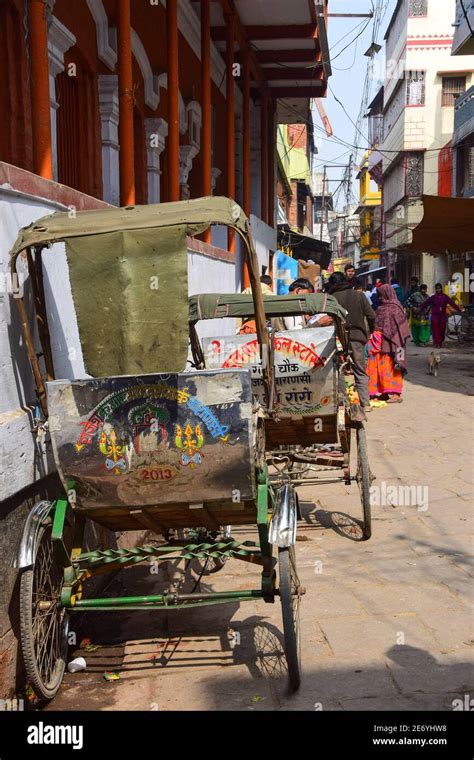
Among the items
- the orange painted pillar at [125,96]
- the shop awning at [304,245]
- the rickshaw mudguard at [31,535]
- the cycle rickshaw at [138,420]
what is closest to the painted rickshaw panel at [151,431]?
the cycle rickshaw at [138,420]

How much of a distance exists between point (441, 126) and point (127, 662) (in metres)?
→ 39.6

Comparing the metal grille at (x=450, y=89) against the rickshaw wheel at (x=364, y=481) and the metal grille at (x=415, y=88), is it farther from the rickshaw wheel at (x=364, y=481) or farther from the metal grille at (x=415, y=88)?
the rickshaw wheel at (x=364, y=481)

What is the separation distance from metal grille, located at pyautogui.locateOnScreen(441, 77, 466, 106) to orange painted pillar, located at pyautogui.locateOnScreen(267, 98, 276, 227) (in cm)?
2444

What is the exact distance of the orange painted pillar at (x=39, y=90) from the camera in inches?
205

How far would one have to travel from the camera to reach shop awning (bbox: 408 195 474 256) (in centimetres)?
1661

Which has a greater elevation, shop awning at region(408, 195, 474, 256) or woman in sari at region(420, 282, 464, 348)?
shop awning at region(408, 195, 474, 256)

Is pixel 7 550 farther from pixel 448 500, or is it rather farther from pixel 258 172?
pixel 258 172

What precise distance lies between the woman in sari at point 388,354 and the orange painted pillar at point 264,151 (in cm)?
565

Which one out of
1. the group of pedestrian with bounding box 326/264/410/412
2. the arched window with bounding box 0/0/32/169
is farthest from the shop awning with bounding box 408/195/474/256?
the arched window with bounding box 0/0/32/169

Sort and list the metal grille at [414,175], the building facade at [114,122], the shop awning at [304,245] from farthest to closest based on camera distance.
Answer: the metal grille at [414,175], the shop awning at [304,245], the building facade at [114,122]

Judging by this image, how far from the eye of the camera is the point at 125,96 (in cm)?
725

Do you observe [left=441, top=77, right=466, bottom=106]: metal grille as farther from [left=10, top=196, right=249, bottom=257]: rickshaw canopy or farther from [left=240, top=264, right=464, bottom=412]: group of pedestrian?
[left=10, top=196, right=249, bottom=257]: rickshaw canopy

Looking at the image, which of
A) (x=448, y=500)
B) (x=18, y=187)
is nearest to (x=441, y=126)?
(x=448, y=500)

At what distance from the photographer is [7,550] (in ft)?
12.1
